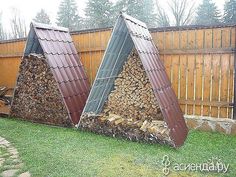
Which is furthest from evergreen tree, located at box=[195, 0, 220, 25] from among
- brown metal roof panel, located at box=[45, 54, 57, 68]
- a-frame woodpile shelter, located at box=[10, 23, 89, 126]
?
brown metal roof panel, located at box=[45, 54, 57, 68]

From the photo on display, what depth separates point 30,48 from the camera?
25.5ft

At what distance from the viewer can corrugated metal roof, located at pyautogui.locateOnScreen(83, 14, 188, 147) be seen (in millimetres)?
5831

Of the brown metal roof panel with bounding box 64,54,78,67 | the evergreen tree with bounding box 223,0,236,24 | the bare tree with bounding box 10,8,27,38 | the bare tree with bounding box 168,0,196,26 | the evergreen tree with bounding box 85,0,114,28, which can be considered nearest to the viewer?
the brown metal roof panel with bounding box 64,54,78,67

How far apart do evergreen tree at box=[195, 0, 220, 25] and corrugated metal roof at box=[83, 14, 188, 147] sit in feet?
64.0

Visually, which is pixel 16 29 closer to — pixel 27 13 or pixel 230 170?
pixel 27 13

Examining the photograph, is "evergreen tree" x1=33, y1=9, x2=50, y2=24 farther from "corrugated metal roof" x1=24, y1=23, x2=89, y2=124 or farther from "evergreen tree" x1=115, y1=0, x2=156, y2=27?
"corrugated metal roof" x1=24, y1=23, x2=89, y2=124

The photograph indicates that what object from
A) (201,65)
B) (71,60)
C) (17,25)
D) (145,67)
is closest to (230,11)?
(201,65)

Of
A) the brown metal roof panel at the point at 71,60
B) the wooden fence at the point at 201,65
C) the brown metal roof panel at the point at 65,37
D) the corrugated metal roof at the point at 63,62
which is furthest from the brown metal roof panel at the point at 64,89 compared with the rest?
the wooden fence at the point at 201,65

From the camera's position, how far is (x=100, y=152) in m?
5.26

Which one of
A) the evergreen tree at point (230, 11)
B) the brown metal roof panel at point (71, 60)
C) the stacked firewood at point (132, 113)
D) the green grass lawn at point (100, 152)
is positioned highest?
the evergreen tree at point (230, 11)

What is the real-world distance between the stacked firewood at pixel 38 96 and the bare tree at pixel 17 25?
92.6 ft

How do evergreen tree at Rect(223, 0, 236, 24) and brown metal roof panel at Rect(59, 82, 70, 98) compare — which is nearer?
brown metal roof panel at Rect(59, 82, 70, 98)

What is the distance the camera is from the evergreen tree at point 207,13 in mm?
24531

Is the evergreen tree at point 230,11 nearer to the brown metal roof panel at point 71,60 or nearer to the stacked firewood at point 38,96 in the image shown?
the brown metal roof panel at point 71,60
